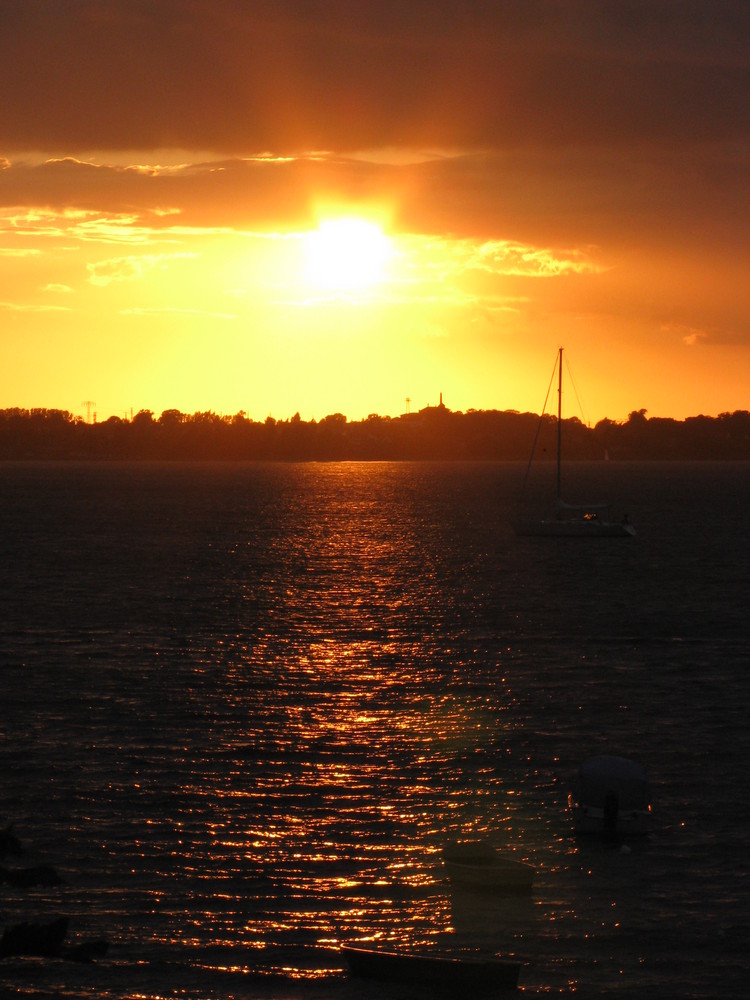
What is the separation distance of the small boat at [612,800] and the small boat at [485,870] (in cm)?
335

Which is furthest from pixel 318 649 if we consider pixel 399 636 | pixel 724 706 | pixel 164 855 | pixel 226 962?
pixel 226 962

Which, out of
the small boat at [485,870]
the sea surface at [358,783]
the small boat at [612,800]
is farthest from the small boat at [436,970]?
the small boat at [612,800]

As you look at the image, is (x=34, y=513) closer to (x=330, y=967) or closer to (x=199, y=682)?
(x=199, y=682)

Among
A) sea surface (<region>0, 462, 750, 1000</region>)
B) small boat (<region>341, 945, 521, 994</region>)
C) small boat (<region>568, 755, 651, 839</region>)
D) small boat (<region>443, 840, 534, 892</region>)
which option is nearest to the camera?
small boat (<region>341, 945, 521, 994</region>)

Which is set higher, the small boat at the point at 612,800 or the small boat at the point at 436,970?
the small boat at the point at 612,800

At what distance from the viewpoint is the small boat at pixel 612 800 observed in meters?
30.8

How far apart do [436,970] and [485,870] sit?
4.73 meters

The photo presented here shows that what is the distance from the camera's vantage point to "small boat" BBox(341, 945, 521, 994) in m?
22.8

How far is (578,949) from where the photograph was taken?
80.4 ft

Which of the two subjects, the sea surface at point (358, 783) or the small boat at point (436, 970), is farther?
the sea surface at point (358, 783)

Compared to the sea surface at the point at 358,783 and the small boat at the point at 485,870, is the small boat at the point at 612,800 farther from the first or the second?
the small boat at the point at 485,870

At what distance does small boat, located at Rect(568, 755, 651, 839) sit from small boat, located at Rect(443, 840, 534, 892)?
3351 millimetres

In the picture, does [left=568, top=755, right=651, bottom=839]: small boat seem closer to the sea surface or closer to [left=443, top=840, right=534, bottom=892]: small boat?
the sea surface

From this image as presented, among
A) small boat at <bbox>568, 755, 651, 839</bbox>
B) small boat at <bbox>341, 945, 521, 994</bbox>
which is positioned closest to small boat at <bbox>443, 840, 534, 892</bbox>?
small boat at <bbox>568, 755, 651, 839</bbox>
